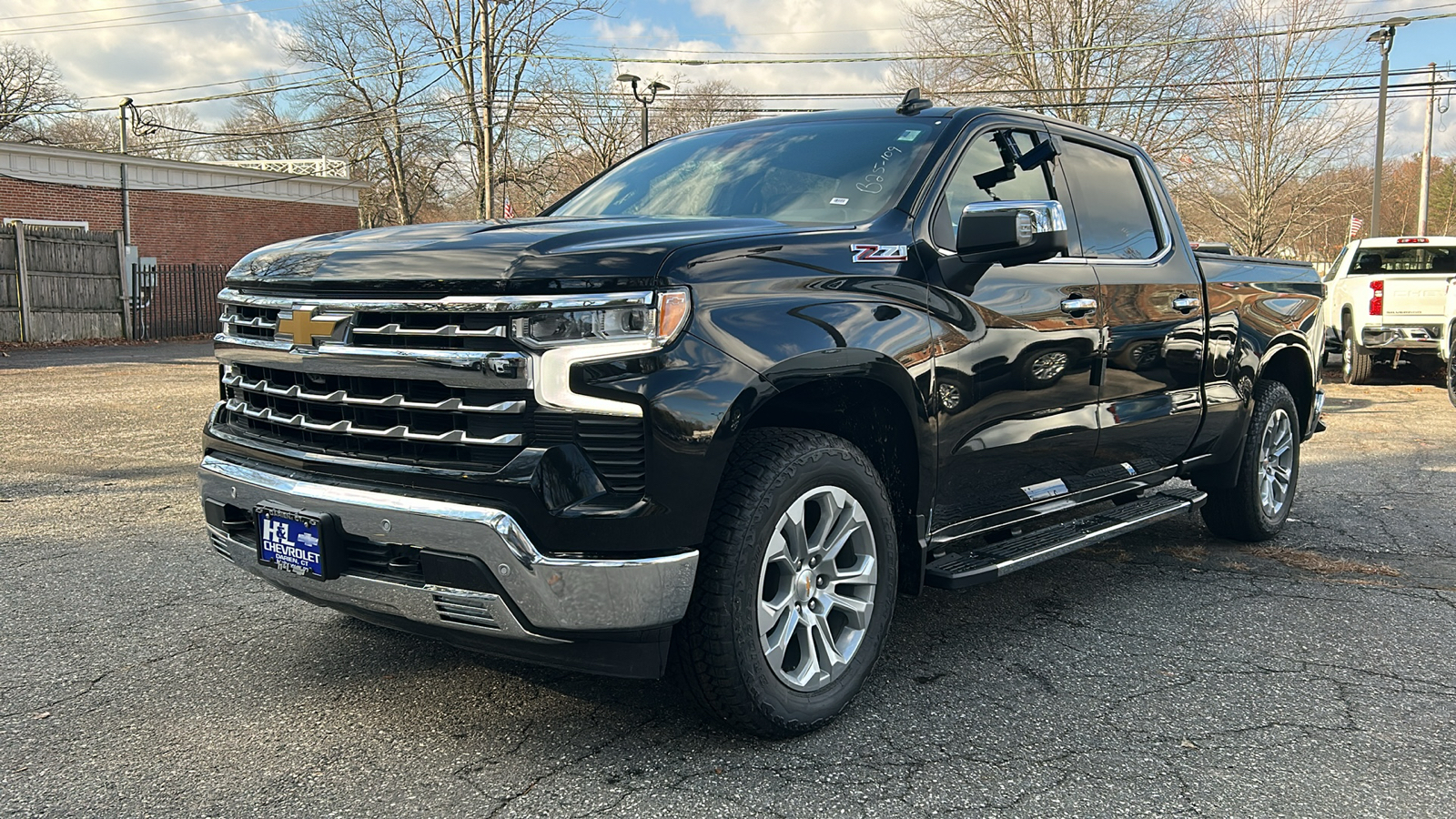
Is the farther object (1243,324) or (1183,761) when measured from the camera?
(1243,324)

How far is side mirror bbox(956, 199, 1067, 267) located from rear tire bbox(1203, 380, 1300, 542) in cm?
257

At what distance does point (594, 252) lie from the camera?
2791mm

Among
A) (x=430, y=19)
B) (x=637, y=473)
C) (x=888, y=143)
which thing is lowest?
(x=637, y=473)

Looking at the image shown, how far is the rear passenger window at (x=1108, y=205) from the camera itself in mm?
4547

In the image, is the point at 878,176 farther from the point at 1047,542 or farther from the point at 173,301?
the point at 173,301

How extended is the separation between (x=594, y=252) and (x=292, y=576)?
4.19ft

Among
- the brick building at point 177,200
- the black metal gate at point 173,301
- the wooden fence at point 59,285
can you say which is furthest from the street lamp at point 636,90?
the wooden fence at point 59,285

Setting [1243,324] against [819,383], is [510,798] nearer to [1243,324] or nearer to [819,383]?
[819,383]

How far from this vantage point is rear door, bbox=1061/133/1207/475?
443 cm

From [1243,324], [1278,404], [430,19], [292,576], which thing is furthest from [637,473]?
[430,19]

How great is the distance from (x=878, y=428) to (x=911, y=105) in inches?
54.3

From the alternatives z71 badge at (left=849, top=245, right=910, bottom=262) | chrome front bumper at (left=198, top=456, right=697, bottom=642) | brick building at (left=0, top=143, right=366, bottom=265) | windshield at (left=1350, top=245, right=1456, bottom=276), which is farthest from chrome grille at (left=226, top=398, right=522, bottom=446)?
brick building at (left=0, top=143, right=366, bottom=265)

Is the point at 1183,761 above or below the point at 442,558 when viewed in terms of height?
below

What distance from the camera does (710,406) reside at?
2.81m
